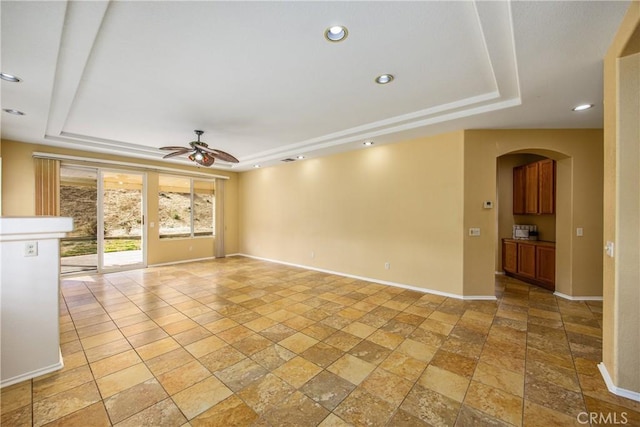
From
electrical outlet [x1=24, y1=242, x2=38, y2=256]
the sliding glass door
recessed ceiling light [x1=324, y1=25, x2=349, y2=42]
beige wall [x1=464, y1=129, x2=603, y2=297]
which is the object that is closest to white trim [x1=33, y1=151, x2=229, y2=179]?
the sliding glass door

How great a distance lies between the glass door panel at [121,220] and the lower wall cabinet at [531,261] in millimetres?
8861

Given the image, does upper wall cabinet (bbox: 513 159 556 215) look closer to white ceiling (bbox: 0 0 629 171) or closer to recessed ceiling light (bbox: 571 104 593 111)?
white ceiling (bbox: 0 0 629 171)

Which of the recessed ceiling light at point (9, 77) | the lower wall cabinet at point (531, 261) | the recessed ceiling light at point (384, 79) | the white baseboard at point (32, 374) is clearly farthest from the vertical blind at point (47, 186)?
the lower wall cabinet at point (531, 261)

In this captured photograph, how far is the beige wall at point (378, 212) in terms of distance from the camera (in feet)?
14.1

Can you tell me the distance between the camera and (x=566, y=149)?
13.3 ft

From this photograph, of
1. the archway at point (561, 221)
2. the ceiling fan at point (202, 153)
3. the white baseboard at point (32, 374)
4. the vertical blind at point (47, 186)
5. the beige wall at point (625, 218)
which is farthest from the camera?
the vertical blind at point (47, 186)

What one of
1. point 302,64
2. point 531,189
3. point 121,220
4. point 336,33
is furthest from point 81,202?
Answer: point 531,189

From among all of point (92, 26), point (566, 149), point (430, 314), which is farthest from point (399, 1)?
point (566, 149)

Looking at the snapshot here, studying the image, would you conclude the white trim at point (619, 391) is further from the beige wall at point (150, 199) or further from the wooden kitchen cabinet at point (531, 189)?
the beige wall at point (150, 199)

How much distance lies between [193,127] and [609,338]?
580 centimetres

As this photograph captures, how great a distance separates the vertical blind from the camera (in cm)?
498

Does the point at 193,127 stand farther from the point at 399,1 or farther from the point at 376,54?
the point at 399,1

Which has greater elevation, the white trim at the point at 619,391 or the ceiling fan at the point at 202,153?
the ceiling fan at the point at 202,153

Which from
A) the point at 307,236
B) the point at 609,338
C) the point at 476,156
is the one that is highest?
the point at 476,156
